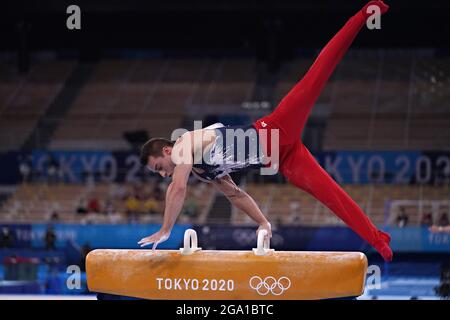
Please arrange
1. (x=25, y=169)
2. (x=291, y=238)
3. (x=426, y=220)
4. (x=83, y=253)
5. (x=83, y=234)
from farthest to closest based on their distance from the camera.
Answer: (x=25, y=169)
(x=83, y=234)
(x=426, y=220)
(x=291, y=238)
(x=83, y=253)

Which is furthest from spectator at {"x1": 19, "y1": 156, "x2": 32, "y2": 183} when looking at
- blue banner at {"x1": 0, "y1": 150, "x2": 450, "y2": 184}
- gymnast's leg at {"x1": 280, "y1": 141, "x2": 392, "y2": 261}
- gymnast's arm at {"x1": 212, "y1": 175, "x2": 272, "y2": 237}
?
gymnast's leg at {"x1": 280, "y1": 141, "x2": 392, "y2": 261}

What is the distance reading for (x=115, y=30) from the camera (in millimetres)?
23516

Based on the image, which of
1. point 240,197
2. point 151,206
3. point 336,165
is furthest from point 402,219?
point 240,197

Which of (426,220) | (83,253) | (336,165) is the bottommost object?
(83,253)

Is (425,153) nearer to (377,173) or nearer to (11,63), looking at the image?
(377,173)

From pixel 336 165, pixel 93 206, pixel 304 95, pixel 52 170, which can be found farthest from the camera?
Result: pixel 52 170

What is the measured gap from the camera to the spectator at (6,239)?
15891 mm

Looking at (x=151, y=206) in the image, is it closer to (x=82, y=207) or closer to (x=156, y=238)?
(x=82, y=207)

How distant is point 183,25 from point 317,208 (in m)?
7.61

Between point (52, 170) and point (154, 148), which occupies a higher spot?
point (154, 148)

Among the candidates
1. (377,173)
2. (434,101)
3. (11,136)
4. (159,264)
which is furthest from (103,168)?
(159,264)

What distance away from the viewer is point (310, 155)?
659 centimetres

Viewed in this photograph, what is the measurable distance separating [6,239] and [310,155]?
10743 mm
